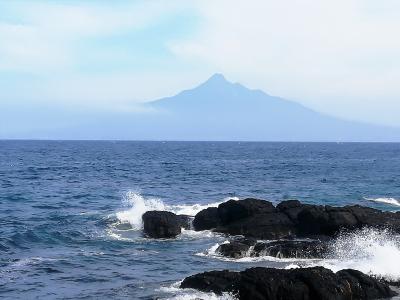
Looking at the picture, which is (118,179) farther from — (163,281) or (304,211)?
(163,281)

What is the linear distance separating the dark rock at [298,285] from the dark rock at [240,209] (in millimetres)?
14624

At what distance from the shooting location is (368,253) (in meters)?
27.6

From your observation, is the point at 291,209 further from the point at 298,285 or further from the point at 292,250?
the point at 298,285

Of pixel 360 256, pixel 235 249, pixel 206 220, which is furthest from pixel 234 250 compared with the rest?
pixel 206 220

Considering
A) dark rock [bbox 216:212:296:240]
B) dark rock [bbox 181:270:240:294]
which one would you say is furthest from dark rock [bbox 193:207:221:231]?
dark rock [bbox 181:270:240:294]

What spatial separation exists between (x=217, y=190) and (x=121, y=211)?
19.0 metres

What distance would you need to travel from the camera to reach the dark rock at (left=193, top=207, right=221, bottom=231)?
3641 centimetres

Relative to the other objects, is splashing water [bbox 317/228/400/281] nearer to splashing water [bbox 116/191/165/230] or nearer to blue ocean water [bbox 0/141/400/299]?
blue ocean water [bbox 0/141/400/299]

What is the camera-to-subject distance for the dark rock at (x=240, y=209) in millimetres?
35906

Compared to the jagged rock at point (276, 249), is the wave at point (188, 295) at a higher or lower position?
lower

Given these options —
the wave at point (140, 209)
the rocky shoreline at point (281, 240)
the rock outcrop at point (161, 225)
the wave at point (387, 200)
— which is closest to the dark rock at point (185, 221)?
the rocky shoreline at point (281, 240)

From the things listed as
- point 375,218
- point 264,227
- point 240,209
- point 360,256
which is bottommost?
point 360,256

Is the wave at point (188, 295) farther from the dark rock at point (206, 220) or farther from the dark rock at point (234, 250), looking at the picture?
the dark rock at point (206, 220)

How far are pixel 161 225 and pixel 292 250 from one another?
9323 millimetres
